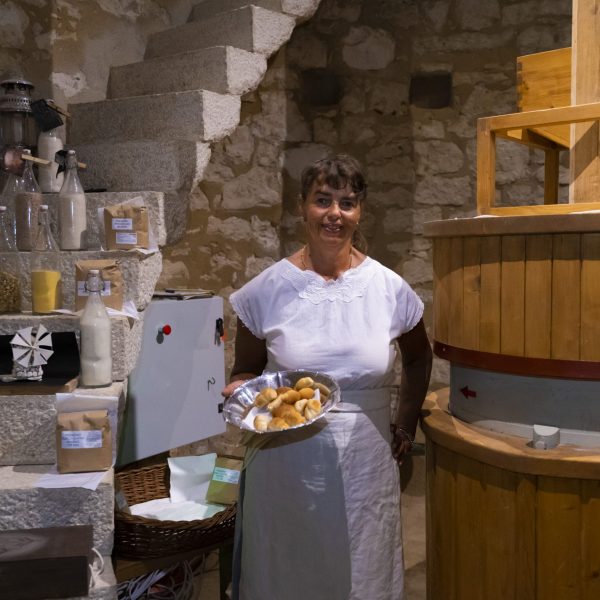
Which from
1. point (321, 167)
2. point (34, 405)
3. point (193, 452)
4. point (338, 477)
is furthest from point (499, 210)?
point (193, 452)

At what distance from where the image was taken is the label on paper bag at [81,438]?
2043 mm

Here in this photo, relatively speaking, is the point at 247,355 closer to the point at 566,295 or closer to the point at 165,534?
the point at 165,534

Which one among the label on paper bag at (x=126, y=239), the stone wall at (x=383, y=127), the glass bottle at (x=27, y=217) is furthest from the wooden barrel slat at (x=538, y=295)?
the stone wall at (x=383, y=127)

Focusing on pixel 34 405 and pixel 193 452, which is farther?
pixel 193 452

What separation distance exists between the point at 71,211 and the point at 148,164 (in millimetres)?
444

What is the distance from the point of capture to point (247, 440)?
1925mm

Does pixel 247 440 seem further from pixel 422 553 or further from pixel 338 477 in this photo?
pixel 422 553

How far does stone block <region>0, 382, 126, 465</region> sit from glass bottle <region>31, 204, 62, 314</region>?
1.41 ft

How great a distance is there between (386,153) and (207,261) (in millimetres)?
1277

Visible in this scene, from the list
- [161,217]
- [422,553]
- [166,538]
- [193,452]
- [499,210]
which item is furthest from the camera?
[193,452]

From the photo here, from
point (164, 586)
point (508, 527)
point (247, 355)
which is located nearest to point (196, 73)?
point (247, 355)

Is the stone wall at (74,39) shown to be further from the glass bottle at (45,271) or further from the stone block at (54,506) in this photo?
the stone block at (54,506)

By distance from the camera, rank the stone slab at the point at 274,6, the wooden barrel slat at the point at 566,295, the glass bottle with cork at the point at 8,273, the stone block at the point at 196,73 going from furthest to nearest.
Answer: the stone slab at the point at 274,6 → the stone block at the point at 196,73 → the glass bottle with cork at the point at 8,273 → the wooden barrel slat at the point at 566,295

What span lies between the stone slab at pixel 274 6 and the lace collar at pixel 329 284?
6.50 feet
